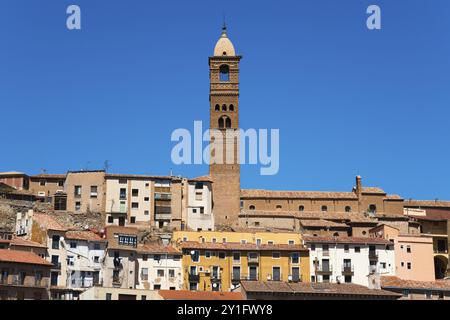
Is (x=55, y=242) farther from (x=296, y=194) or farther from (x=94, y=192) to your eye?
(x=296, y=194)

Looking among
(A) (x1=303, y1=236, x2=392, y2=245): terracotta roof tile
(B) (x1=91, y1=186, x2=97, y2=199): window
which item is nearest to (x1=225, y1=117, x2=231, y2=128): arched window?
(B) (x1=91, y1=186, x2=97, y2=199): window

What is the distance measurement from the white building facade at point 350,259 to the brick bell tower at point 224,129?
16.4 meters

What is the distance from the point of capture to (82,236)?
66750 mm

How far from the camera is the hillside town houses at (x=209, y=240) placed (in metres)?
61.2

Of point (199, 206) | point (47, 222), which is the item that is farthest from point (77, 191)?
point (47, 222)

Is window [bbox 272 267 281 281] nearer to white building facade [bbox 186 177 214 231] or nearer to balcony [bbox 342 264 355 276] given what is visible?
balcony [bbox 342 264 355 276]

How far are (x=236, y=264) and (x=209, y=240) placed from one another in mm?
5546

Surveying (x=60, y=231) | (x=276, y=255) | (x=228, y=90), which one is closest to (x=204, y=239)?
(x=276, y=255)

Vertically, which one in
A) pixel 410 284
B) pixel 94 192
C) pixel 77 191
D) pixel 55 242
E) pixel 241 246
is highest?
pixel 77 191

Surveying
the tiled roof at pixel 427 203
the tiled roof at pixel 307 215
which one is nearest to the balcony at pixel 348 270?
the tiled roof at pixel 307 215

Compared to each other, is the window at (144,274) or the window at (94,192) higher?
the window at (94,192)

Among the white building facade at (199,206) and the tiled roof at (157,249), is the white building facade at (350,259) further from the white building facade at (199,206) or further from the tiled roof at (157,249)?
the white building facade at (199,206)

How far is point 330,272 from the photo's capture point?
225 feet
